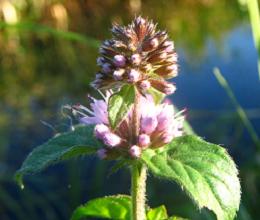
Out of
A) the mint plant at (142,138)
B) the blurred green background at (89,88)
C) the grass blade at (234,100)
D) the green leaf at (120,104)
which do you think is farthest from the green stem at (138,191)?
the grass blade at (234,100)

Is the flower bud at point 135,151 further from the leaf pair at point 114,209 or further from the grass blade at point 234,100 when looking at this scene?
the grass blade at point 234,100

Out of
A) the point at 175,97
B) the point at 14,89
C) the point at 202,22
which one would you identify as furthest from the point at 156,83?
the point at 202,22

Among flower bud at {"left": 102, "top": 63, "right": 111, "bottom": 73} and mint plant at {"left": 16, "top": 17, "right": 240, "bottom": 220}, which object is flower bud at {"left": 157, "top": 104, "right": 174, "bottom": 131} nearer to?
mint plant at {"left": 16, "top": 17, "right": 240, "bottom": 220}

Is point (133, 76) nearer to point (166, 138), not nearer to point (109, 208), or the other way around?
point (166, 138)

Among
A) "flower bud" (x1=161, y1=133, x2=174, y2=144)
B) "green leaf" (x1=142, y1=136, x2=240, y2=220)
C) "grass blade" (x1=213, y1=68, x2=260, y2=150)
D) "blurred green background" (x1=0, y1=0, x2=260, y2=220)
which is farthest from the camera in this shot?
"blurred green background" (x1=0, y1=0, x2=260, y2=220)

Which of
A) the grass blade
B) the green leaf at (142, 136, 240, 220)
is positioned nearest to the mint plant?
the green leaf at (142, 136, 240, 220)

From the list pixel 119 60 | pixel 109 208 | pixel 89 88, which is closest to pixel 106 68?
pixel 119 60
